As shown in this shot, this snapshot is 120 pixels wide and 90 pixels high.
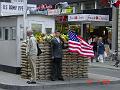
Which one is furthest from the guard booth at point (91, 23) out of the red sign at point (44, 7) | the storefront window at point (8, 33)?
the storefront window at point (8, 33)

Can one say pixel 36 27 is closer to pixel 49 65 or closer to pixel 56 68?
pixel 49 65

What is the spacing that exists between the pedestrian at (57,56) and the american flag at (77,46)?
434mm

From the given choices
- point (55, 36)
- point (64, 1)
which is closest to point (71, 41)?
point (55, 36)

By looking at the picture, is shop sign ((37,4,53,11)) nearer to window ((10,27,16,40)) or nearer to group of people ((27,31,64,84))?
window ((10,27,16,40))

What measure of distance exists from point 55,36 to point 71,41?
2.47 ft

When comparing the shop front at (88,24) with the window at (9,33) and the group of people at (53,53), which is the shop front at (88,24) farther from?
the group of people at (53,53)

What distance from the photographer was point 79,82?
1650 centimetres

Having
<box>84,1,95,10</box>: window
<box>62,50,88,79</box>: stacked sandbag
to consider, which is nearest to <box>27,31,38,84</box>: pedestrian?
<box>62,50,88,79</box>: stacked sandbag

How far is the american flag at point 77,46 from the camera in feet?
54.9

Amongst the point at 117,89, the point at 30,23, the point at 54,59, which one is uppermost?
the point at 30,23

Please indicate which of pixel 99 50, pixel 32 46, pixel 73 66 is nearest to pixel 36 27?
pixel 73 66

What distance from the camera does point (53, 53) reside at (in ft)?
53.6

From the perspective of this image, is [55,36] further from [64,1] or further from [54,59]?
[64,1]

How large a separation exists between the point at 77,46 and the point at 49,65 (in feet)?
4.40
